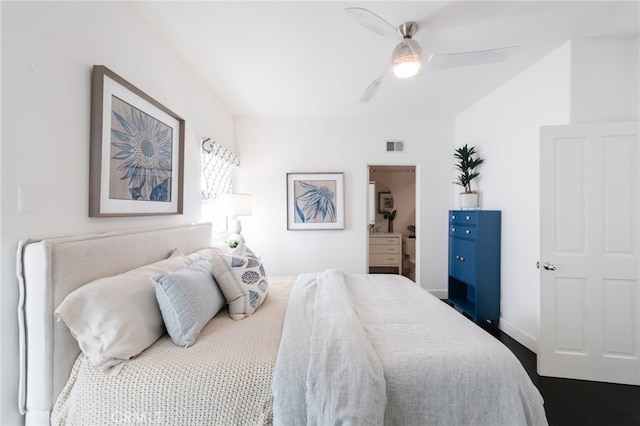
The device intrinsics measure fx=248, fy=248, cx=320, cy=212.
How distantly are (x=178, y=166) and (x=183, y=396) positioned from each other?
1.67 metres

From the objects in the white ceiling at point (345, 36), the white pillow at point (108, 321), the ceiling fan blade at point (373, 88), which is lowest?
the white pillow at point (108, 321)

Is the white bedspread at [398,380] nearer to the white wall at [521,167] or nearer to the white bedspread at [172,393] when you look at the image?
the white bedspread at [172,393]

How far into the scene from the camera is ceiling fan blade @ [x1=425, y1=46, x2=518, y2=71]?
160 cm

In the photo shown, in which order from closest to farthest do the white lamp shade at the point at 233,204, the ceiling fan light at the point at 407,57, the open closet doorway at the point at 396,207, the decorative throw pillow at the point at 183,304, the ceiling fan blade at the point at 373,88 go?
the decorative throw pillow at the point at 183,304
the ceiling fan light at the point at 407,57
the ceiling fan blade at the point at 373,88
the white lamp shade at the point at 233,204
the open closet doorway at the point at 396,207

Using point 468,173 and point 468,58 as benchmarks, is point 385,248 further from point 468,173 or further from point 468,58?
point 468,58

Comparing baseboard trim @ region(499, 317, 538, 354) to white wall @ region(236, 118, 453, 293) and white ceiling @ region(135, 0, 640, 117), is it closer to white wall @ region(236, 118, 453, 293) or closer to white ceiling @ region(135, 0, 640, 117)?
white wall @ region(236, 118, 453, 293)

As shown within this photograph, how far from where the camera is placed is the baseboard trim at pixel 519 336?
228cm

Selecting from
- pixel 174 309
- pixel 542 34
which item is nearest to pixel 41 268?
pixel 174 309

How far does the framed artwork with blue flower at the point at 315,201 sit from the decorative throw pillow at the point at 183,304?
7.24 feet

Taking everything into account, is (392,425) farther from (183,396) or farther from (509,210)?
(509,210)

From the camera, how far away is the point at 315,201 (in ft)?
11.6

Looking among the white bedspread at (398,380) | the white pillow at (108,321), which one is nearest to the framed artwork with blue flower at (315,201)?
the white bedspread at (398,380)

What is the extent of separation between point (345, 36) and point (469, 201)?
7.64 feet

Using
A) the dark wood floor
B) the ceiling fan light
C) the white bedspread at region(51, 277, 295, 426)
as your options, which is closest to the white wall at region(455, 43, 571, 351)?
the dark wood floor
